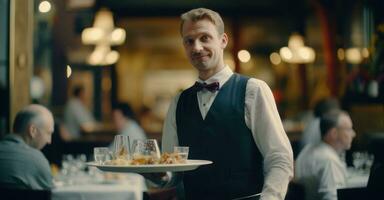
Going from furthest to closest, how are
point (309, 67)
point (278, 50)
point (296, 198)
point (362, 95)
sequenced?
point (278, 50) → point (309, 67) → point (362, 95) → point (296, 198)

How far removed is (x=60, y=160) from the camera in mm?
7770

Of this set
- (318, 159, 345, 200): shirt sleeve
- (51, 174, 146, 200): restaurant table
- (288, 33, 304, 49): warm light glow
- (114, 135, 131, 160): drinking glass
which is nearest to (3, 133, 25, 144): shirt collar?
(51, 174, 146, 200): restaurant table

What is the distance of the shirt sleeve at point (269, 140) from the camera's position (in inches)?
117

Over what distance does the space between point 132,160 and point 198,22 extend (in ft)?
2.10

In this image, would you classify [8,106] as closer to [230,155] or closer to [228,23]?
[230,155]

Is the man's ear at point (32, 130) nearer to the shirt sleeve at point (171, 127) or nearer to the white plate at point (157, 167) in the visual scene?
the shirt sleeve at point (171, 127)

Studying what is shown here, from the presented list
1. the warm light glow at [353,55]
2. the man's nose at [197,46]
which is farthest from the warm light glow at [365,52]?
the man's nose at [197,46]

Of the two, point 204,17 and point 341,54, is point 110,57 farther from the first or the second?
point 204,17

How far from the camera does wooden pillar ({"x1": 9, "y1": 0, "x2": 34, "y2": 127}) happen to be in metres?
6.61

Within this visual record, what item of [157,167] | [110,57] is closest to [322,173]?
[157,167]

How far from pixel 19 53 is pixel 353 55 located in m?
6.92

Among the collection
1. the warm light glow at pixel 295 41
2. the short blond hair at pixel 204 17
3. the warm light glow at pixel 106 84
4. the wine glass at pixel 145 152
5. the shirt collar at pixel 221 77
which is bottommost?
the warm light glow at pixel 106 84

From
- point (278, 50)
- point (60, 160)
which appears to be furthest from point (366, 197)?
point (278, 50)

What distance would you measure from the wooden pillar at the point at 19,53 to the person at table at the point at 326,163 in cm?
252
